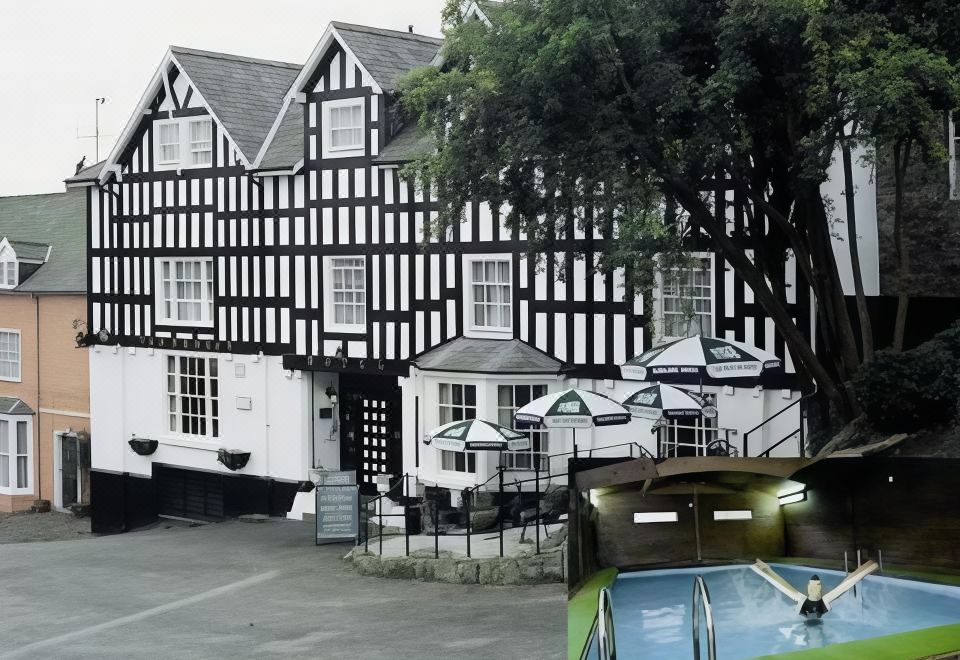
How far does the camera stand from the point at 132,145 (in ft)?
117

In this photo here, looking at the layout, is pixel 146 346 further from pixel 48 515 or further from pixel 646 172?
pixel 646 172

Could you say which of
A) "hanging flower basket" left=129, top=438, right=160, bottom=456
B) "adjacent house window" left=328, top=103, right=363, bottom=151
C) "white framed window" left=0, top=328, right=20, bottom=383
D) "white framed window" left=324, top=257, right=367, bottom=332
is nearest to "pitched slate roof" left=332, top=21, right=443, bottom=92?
"adjacent house window" left=328, top=103, right=363, bottom=151

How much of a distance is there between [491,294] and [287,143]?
688cm

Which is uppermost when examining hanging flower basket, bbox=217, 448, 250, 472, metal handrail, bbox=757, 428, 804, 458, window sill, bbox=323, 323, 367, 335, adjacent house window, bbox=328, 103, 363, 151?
adjacent house window, bbox=328, 103, 363, 151

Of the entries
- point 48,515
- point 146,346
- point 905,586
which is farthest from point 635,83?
point 48,515

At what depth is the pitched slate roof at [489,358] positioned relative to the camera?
88.4ft

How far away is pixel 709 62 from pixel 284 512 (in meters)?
16.3

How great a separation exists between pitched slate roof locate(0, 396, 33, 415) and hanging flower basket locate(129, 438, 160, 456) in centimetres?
666

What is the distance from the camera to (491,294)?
93.0 ft

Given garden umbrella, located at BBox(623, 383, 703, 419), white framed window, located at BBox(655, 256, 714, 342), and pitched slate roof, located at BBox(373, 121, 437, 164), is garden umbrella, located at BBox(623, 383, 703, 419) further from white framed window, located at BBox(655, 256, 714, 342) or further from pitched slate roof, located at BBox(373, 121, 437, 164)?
pitched slate roof, located at BBox(373, 121, 437, 164)

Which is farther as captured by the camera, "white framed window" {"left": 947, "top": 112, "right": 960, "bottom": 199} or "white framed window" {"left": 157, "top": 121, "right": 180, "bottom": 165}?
"white framed window" {"left": 157, "top": 121, "right": 180, "bottom": 165}

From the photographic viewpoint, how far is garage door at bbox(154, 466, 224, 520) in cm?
3425

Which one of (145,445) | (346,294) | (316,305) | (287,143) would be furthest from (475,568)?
(145,445)

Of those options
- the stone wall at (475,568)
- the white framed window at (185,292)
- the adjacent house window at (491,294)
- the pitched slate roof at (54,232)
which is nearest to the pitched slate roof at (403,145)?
the adjacent house window at (491,294)
